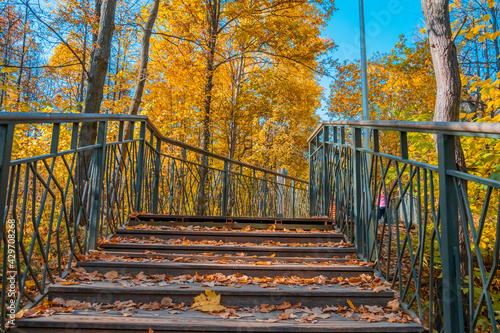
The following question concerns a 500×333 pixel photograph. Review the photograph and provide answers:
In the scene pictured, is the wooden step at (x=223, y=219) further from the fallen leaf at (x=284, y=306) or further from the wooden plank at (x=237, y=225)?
the fallen leaf at (x=284, y=306)

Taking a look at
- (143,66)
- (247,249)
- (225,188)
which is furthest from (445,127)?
(143,66)

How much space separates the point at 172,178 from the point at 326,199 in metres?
2.43

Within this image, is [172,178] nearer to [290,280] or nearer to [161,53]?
[290,280]

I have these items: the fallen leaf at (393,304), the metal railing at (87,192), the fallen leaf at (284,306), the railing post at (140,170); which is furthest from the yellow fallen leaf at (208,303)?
the railing post at (140,170)

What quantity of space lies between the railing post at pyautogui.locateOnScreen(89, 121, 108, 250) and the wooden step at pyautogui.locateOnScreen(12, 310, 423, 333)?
1.18 meters

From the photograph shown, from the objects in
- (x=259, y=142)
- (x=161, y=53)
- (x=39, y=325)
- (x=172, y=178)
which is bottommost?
(x=39, y=325)

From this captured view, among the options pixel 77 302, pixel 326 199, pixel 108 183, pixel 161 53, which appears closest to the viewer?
pixel 77 302

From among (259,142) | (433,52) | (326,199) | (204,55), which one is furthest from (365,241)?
(259,142)

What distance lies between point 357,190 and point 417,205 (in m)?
0.88

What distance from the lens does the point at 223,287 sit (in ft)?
8.43

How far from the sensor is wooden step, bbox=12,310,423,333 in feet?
6.64

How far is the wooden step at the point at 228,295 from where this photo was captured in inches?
95.7

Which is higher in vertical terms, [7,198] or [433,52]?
[433,52]

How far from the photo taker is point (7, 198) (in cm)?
208
